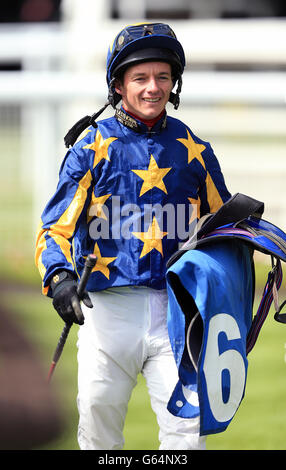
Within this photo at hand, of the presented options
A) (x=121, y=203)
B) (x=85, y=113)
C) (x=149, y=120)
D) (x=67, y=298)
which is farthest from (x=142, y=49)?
(x=85, y=113)

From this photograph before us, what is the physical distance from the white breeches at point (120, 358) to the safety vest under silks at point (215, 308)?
14 centimetres

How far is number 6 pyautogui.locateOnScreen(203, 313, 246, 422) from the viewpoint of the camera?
8.71ft

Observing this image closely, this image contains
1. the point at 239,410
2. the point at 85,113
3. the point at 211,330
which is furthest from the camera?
the point at 85,113

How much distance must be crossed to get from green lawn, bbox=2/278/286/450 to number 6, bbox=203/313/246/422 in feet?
3.67

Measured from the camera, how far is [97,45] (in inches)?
288

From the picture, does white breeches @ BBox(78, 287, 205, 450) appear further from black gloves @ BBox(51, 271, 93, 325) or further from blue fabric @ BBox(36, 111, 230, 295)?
black gloves @ BBox(51, 271, 93, 325)

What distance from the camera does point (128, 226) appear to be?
2.89 metres

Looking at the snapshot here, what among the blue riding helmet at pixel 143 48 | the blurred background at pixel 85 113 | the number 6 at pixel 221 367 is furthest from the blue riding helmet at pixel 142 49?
the blurred background at pixel 85 113

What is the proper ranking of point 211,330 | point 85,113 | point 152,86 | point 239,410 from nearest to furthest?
point 211,330 < point 152,86 < point 239,410 < point 85,113

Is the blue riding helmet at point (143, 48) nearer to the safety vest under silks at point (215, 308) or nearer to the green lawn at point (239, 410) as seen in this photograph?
the safety vest under silks at point (215, 308)

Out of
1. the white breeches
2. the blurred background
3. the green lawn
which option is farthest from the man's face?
the blurred background

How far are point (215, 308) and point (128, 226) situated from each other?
43 cm

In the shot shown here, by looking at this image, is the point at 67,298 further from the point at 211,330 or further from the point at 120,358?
the point at 211,330

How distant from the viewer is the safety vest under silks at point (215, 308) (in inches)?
104
